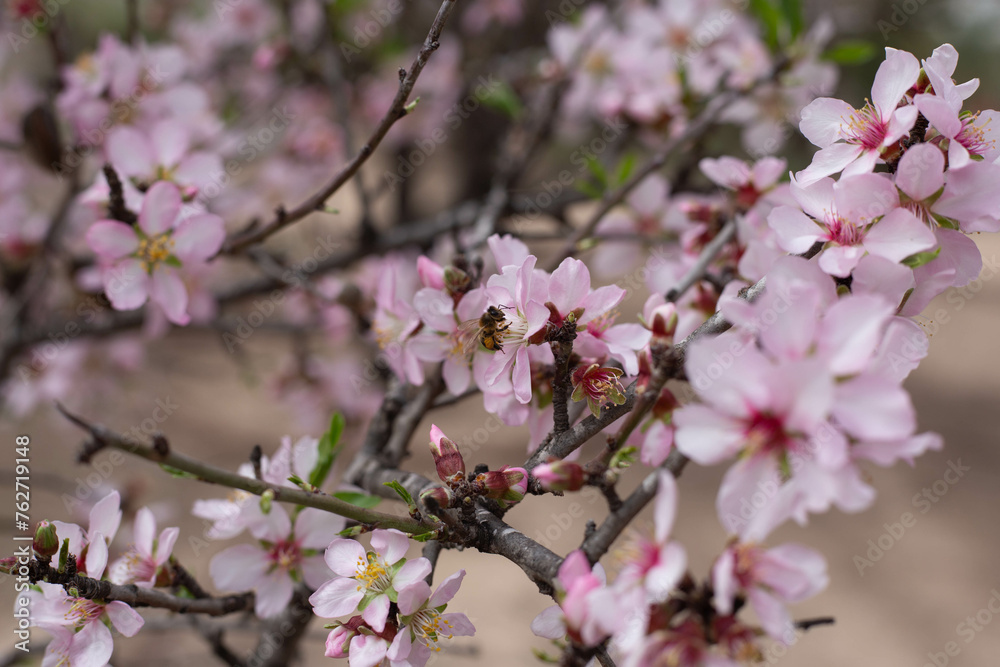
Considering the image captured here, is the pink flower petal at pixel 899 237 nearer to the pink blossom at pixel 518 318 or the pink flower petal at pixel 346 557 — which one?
the pink blossom at pixel 518 318

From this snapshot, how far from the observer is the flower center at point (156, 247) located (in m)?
1.19

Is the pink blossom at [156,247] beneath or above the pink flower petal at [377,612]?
above

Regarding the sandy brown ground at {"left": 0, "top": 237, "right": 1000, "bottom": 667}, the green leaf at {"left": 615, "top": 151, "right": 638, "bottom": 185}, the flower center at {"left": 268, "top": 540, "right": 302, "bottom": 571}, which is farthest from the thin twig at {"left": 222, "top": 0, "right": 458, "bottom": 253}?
the sandy brown ground at {"left": 0, "top": 237, "right": 1000, "bottom": 667}

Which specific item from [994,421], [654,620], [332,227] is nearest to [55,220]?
[654,620]

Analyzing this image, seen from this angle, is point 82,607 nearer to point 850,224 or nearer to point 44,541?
point 44,541

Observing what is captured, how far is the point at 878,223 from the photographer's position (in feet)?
2.27

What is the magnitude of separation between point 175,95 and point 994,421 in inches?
185

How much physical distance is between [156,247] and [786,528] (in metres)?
3.18

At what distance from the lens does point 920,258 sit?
69 centimetres

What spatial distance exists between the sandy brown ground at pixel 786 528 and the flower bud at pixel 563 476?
1567mm

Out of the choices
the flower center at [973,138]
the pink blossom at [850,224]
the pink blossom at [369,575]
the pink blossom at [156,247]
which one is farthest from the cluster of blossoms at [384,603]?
the flower center at [973,138]

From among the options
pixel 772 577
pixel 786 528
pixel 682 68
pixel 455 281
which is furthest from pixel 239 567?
pixel 786 528

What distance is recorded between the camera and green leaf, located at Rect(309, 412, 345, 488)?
0.99 m

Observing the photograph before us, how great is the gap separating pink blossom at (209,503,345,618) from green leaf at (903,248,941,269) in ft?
2.58
